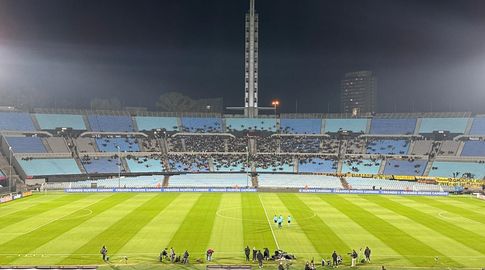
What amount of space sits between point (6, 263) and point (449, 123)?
106 m

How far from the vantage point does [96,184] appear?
265ft

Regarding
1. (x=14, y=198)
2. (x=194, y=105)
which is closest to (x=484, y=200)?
(x=14, y=198)

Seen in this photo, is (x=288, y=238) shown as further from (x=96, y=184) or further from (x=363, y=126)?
(x=363, y=126)

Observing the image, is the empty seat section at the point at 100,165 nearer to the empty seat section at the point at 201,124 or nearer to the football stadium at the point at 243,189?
the football stadium at the point at 243,189

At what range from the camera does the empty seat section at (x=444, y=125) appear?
10856 cm

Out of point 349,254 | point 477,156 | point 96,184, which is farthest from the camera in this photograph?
point 477,156

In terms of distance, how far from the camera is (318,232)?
42250mm

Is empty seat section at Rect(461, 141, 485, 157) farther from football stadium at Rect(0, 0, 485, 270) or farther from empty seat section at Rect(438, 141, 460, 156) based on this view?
empty seat section at Rect(438, 141, 460, 156)

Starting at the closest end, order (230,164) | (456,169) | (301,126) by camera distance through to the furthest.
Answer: (456,169)
(230,164)
(301,126)

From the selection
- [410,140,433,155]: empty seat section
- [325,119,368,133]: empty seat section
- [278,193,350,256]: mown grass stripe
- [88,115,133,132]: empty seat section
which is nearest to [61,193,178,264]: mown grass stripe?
[278,193,350,256]: mown grass stripe

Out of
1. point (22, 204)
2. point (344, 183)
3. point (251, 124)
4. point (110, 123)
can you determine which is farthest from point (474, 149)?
point (22, 204)

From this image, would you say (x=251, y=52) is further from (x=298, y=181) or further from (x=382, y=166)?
(x=382, y=166)

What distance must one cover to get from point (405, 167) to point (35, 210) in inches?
3028

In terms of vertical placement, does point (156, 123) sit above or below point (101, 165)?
above
